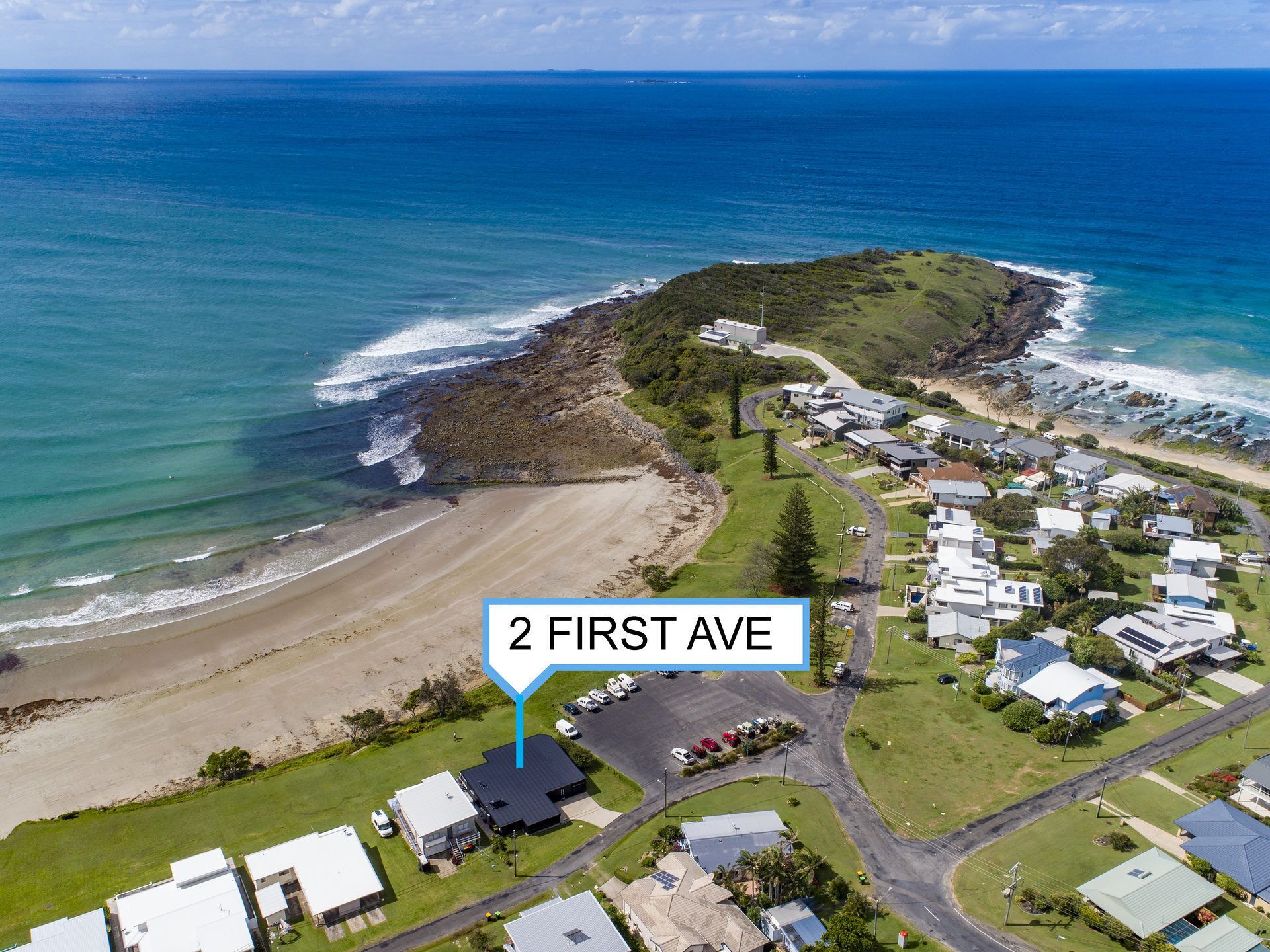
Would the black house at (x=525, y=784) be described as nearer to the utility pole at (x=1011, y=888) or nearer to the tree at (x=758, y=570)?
the utility pole at (x=1011, y=888)

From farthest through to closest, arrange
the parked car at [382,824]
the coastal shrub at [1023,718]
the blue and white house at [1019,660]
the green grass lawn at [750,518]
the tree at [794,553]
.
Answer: the green grass lawn at [750,518] → the tree at [794,553] → the blue and white house at [1019,660] → the coastal shrub at [1023,718] → the parked car at [382,824]

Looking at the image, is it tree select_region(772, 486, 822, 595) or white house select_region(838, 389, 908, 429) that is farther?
white house select_region(838, 389, 908, 429)

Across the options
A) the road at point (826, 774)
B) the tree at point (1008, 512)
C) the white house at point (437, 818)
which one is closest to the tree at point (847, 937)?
the road at point (826, 774)

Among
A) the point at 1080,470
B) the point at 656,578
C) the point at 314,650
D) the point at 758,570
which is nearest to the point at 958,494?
the point at 1080,470

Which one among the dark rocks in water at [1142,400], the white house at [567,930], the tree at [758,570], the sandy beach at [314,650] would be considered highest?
the dark rocks in water at [1142,400]

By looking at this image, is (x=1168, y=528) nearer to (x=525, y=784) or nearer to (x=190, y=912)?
(x=525, y=784)

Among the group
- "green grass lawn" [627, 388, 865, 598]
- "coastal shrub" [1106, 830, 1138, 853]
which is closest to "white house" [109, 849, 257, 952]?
"green grass lawn" [627, 388, 865, 598]

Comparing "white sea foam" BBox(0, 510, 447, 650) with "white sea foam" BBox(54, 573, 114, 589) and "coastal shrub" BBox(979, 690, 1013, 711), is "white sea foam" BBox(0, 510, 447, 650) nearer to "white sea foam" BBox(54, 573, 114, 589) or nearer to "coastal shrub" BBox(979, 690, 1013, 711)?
"white sea foam" BBox(54, 573, 114, 589)
